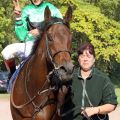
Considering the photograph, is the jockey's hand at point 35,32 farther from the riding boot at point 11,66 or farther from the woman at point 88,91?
the riding boot at point 11,66

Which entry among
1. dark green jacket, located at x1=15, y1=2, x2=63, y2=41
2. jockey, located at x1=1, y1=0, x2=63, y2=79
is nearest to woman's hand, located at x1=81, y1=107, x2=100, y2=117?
jockey, located at x1=1, y1=0, x2=63, y2=79

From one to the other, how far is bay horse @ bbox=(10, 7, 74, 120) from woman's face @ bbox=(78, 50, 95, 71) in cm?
28

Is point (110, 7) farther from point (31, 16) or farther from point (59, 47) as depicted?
point (59, 47)

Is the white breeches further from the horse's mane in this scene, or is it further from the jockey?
the horse's mane

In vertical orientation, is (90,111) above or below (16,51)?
below

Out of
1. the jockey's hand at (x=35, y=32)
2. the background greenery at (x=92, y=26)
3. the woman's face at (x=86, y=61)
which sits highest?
the jockey's hand at (x=35, y=32)

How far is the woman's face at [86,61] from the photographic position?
633 cm

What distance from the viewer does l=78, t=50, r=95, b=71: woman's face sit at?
249 inches

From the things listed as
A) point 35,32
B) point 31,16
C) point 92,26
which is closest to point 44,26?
point 35,32

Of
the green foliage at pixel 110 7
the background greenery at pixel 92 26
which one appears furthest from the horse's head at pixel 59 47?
the green foliage at pixel 110 7

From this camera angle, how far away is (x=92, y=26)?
41.7m

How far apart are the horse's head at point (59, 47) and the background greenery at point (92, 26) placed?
32.6m

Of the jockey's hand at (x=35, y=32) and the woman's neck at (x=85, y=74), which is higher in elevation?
the jockey's hand at (x=35, y=32)

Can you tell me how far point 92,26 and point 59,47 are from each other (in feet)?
117
